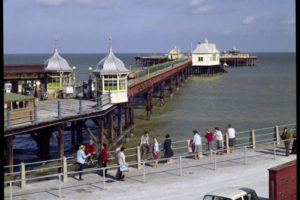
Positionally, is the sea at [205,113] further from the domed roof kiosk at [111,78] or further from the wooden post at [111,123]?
the domed roof kiosk at [111,78]

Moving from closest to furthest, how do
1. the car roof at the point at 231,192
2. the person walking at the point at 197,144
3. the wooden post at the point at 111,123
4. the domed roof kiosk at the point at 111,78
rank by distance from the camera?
1. the car roof at the point at 231,192
2. the person walking at the point at 197,144
3. the domed roof kiosk at the point at 111,78
4. the wooden post at the point at 111,123

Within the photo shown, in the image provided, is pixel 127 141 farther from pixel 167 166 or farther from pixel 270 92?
pixel 270 92

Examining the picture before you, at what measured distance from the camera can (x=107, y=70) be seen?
99.1 feet

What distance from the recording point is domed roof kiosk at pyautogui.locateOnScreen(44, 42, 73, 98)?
33.4 m

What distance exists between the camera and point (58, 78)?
3366 centimetres

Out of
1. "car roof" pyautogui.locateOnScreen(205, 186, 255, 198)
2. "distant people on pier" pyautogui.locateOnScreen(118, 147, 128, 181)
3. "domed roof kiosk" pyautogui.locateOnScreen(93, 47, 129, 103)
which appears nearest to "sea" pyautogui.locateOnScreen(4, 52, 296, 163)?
"domed roof kiosk" pyautogui.locateOnScreen(93, 47, 129, 103)

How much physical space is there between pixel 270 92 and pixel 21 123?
5341 centimetres

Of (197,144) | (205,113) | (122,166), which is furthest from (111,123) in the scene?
(205,113)

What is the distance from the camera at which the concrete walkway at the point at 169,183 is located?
15250 mm

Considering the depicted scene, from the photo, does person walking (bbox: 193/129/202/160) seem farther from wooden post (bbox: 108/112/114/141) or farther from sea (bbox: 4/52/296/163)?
sea (bbox: 4/52/296/163)

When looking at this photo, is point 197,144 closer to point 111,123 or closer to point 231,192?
point 231,192

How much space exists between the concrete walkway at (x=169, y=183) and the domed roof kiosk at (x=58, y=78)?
15931 millimetres

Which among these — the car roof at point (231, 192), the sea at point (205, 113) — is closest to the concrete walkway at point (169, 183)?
the car roof at point (231, 192)

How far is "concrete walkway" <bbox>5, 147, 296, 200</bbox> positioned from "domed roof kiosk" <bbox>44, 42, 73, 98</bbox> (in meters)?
15.9
